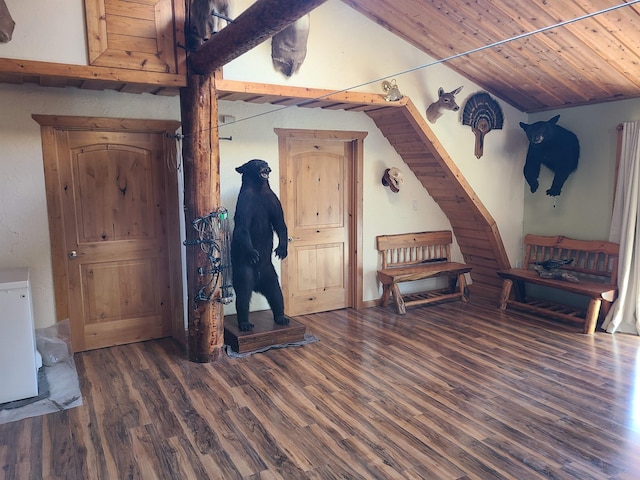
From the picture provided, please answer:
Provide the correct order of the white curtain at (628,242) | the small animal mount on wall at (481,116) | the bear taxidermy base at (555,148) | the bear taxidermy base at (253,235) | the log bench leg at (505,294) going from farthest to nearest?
the log bench leg at (505,294) < the bear taxidermy base at (555,148) < the small animal mount on wall at (481,116) < the white curtain at (628,242) < the bear taxidermy base at (253,235)

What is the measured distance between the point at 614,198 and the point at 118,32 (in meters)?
4.66

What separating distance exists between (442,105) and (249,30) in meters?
2.50

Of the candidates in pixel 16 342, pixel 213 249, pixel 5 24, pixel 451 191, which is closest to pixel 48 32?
pixel 5 24

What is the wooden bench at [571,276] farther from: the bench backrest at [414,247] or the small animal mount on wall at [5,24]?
the small animal mount on wall at [5,24]

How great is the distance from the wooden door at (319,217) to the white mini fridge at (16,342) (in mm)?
2394

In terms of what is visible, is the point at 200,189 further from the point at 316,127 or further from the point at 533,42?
the point at 533,42

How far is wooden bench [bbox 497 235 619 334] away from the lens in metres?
4.57

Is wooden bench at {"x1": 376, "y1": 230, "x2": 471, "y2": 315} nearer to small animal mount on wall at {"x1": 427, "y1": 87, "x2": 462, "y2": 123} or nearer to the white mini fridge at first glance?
small animal mount on wall at {"x1": 427, "y1": 87, "x2": 462, "y2": 123}

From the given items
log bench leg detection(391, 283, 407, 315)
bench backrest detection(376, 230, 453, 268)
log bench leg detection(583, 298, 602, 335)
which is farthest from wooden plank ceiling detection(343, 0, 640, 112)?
log bench leg detection(391, 283, 407, 315)

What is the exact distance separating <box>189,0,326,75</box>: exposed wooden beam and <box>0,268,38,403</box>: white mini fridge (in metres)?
1.92

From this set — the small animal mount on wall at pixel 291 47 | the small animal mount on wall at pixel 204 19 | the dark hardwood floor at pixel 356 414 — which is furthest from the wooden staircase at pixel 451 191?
the small animal mount on wall at pixel 204 19

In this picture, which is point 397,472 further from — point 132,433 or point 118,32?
point 118,32

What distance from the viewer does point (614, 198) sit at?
478 centimetres

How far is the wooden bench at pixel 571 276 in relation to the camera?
15.0 feet
